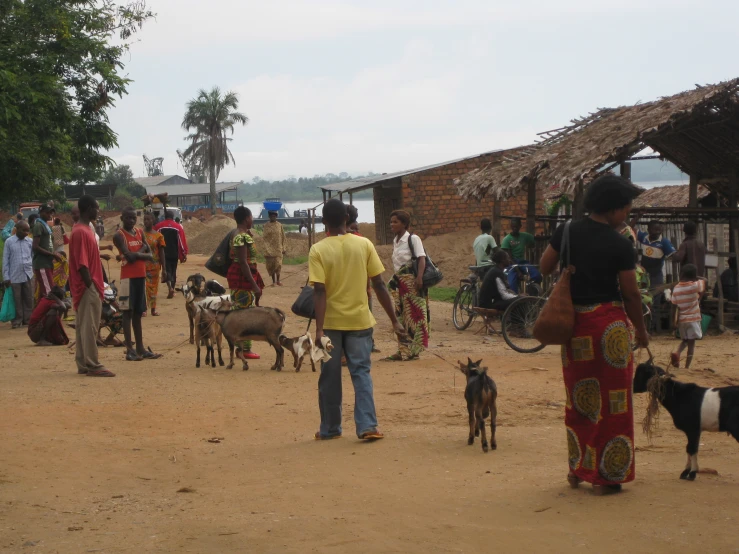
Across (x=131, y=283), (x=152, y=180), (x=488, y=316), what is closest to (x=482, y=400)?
(x=131, y=283)

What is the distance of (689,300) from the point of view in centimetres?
1061

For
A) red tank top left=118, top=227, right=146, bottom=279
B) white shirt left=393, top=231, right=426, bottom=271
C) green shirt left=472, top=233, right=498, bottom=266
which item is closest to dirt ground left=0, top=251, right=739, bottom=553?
red tank top left=118, top=227, right=146, bottom=279

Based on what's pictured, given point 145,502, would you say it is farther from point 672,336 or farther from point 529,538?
point 672,336

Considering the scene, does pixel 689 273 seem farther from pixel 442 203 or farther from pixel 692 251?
pixel 442 203

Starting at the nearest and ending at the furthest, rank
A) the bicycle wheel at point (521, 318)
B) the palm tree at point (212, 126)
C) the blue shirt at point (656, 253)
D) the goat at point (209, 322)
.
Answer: the goat at point (209, 322), the bicycle wheel at point (521, 318), the blue shirt at point (656, 253), the palm tree at point (212, 126)

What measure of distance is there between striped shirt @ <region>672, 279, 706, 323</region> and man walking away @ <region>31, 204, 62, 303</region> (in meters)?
9.78

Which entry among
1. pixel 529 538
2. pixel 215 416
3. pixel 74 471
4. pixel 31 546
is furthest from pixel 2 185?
pixel 529 538

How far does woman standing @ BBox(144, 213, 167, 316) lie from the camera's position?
16.5 meters

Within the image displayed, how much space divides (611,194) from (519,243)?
1087cm

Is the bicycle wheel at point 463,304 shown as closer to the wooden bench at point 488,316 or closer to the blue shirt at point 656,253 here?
the wooden bench at point 488,316

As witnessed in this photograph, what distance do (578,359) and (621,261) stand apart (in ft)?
2.06

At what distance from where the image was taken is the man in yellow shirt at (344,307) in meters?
6.76

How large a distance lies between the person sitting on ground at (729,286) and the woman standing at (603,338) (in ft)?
32.1

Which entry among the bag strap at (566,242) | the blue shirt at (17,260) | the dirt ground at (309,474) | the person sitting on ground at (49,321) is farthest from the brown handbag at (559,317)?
the blue shirt at (17,260)
